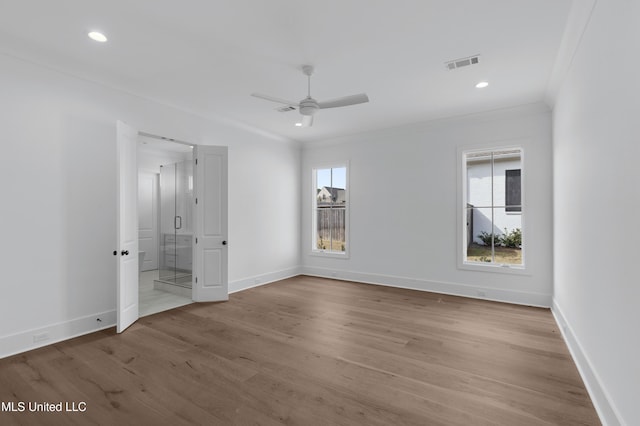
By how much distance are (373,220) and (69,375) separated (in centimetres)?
490

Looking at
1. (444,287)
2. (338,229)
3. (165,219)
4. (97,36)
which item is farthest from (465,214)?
(165,219)

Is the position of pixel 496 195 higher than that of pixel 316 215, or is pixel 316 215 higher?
pixel 496 195

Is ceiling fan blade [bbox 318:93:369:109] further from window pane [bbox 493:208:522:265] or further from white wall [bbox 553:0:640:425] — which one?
window pane [bbox 493:208:522:265]

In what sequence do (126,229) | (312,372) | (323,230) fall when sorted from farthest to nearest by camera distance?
(323,230)
(126,229)
(312,372)

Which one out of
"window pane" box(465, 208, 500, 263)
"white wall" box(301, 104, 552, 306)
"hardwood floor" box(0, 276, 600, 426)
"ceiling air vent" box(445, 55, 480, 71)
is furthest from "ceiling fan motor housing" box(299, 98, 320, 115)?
"window pane" box(465, 208, 500, 263)

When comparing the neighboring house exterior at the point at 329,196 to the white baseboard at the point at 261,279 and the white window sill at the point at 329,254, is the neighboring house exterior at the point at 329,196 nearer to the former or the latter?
the white window sill at the point at 329,254

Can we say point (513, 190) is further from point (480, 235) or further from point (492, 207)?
point (480, 235)

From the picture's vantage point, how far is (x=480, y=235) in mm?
5402

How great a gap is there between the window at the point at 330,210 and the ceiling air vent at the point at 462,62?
334 cm

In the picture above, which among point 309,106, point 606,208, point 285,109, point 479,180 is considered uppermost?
point 285,109

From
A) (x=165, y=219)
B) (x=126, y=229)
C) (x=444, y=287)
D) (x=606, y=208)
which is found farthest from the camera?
(x=165, y=219)

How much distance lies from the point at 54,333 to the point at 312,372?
287 cm

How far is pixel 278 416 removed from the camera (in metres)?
2.11

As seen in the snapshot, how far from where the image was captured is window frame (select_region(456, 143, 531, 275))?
4734 millimetres
